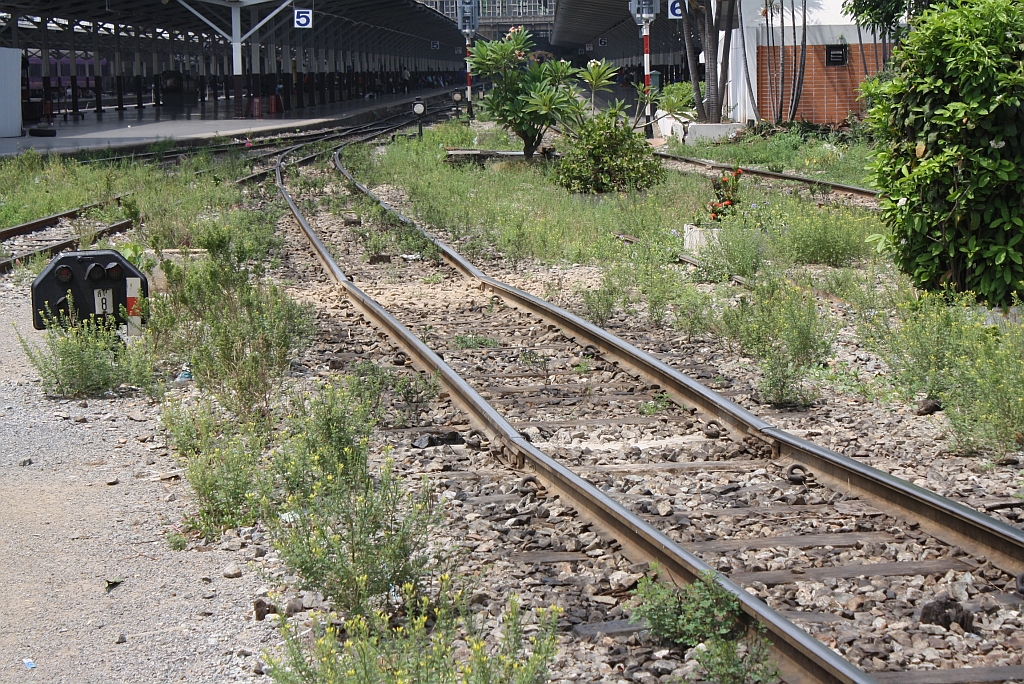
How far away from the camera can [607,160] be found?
17203mm

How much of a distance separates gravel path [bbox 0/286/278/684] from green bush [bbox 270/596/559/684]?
0.42 m

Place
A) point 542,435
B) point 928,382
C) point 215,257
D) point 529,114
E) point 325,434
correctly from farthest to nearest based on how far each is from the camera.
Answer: point 529,114, point 215,257, point 928,382, point 542,435, point 325,434

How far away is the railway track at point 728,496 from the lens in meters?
4.30

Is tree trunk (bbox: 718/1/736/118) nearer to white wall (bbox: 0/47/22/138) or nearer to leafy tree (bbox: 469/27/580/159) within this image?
leafy tree (bbox: 469/27/580/159)

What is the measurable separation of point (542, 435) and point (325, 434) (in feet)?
4.21

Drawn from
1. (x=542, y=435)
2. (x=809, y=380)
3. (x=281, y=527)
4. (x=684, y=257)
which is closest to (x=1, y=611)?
(x=281, y=527)

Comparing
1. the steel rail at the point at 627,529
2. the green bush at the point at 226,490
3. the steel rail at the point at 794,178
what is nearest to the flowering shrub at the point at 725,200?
the steel rail at the point at 794,178

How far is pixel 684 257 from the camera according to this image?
1241 cm

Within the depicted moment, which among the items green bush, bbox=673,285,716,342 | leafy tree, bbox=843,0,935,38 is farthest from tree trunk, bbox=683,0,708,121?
green bush, bbox=673,285,716,342

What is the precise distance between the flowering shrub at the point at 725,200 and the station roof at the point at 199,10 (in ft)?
90.6

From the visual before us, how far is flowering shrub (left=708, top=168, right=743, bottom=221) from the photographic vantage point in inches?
533

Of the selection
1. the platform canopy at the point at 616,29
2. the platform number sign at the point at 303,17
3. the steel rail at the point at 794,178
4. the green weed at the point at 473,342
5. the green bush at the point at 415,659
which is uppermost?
the platform canopy at the point at 616,29

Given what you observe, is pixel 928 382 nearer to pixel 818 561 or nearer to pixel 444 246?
pixel 818 561

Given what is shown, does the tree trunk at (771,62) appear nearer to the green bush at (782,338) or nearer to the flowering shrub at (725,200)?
the flowering shrub at (725,200)
